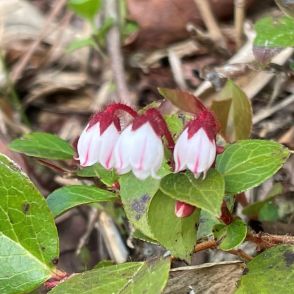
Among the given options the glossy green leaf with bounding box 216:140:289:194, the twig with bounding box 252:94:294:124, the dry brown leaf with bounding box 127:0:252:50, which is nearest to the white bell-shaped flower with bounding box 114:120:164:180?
the glossy green leaf with bounding box 216:140:289:194

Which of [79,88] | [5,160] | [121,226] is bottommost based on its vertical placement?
[121,226]

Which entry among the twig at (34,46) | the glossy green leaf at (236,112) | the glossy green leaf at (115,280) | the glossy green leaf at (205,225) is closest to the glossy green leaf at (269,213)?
the glossy green leaf at (236,112)

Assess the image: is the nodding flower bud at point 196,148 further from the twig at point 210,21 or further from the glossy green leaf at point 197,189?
the twig at point 210,21

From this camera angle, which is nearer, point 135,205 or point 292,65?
point 135,205

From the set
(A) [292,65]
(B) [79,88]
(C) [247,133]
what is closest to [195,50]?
(B) [79,88]

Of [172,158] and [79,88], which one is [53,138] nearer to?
[172,158]

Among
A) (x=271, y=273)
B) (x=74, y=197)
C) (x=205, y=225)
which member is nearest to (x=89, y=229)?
(x=74, y=197)

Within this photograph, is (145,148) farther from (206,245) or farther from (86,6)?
(86,6)
